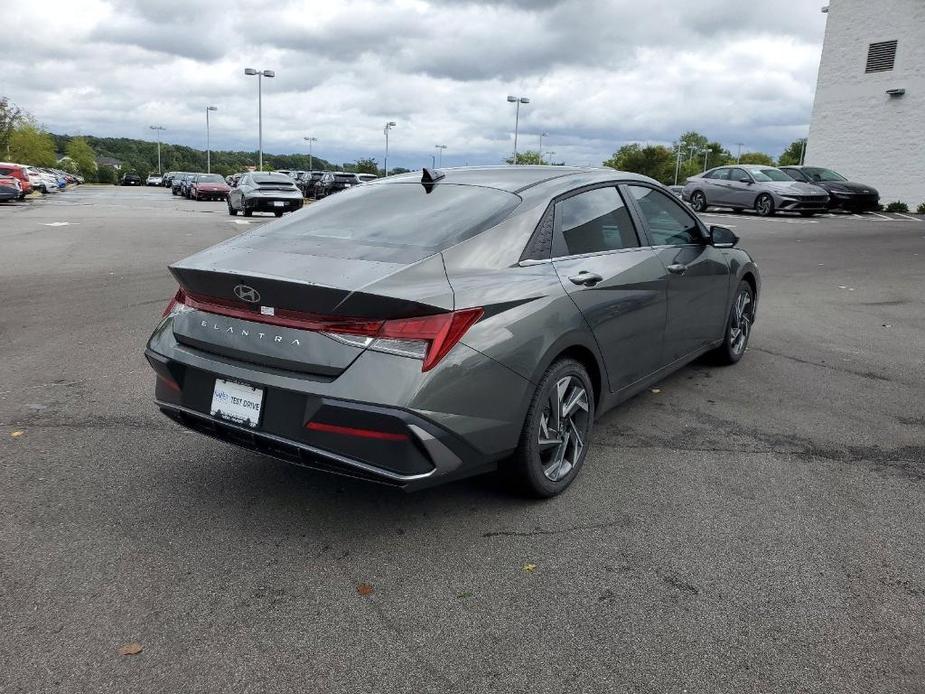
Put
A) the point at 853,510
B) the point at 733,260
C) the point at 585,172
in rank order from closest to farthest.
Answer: the point at 853,510 < the point at 585,172 < the point at 733,260

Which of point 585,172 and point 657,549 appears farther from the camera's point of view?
point 585,172

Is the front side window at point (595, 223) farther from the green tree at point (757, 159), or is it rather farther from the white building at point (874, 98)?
the green tree at point (757, 159)

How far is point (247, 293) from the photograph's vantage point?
10.7ft

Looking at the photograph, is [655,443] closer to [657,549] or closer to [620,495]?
[620,495]

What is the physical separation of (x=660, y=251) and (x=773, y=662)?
2.74 meters

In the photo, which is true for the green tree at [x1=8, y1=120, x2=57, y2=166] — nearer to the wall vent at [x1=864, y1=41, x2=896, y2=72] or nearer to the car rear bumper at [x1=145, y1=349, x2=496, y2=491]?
the wall vent at [x1=864, y1=41, x2=896, y2=72]

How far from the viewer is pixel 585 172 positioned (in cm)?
455

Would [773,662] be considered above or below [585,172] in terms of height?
below

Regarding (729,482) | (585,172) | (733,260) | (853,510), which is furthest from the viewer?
(733,260)

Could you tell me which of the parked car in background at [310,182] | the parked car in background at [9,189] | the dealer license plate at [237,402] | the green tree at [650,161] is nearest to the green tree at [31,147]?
the parked car in background at [310,182]

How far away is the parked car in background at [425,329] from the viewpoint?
3.03 m

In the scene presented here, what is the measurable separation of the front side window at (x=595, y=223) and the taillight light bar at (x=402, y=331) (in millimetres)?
1058

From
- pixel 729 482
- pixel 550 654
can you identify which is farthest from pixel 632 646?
pixel 729 482

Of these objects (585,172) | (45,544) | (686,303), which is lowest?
(45,544)
